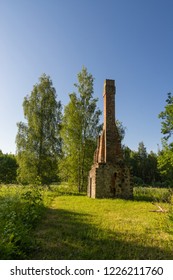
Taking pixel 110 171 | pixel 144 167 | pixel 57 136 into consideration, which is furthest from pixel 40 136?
pixel 144 167

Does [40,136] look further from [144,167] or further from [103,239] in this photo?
[144,167]

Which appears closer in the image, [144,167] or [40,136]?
[40,136]

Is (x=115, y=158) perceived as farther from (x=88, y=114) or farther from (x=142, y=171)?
(x=142, y=171)

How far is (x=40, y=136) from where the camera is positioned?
2689 cm

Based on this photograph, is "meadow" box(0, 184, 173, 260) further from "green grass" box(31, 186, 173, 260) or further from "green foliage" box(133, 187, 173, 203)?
"green foliage" box(133, 187, 173, 203)

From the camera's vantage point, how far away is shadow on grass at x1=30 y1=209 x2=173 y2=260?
4.80 m

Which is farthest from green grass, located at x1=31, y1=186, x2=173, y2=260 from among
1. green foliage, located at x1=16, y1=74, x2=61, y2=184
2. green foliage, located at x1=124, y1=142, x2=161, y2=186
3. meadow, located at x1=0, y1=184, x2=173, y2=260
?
green foliage, located at x1=124, y1=142, x2=161, y2=186

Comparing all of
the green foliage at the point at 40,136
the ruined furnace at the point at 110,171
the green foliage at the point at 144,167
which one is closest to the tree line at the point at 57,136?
the green foliage at the point at 40,136

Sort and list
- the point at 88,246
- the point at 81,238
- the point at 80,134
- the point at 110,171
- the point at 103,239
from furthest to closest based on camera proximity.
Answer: the point at 80,134
the point at 110,171
the point at 81,238
the point at 103,239
the point at 88,246

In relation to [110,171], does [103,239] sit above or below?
below

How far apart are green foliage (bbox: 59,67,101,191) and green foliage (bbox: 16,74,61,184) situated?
3.78 feet

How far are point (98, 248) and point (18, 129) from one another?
23.5 metres

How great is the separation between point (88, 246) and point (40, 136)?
22304 mm

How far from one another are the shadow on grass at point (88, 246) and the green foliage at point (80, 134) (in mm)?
19320
